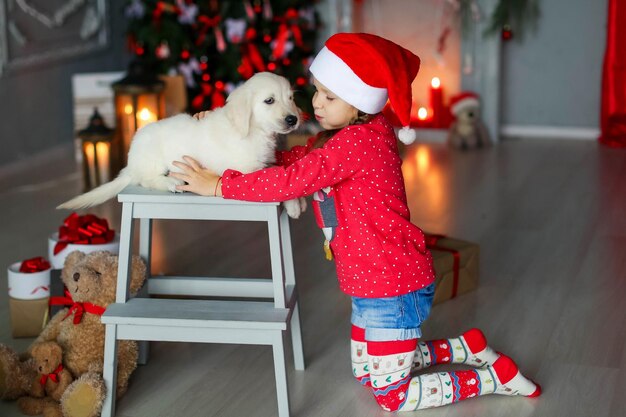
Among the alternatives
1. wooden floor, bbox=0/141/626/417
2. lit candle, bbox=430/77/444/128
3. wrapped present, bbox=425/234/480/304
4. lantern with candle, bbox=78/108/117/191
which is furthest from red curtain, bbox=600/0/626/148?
lantern with candle, bbox=78/108/117/191

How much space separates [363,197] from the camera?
1953 mm

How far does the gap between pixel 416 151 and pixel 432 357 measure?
8.68ft

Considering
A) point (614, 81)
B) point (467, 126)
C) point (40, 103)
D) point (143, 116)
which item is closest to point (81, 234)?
point (143, 116)

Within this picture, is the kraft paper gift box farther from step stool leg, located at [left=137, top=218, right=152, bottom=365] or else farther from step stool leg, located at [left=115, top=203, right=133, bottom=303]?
step stool leg, located at [left=115, top=203, right=133, bottom=303]

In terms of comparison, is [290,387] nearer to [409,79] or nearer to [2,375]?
[2,375]

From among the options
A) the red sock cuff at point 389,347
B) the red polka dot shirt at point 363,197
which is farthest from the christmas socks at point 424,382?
the red polka dot shirt at point 363,197

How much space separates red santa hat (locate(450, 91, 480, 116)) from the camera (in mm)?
4840

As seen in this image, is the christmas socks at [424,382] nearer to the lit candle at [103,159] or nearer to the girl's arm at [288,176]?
the girl's arm at [288,176]

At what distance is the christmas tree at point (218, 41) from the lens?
4602 millimetres

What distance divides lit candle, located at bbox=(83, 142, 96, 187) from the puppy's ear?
218 cm

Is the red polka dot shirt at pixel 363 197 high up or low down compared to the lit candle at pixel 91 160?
up

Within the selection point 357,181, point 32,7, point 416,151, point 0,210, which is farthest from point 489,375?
point 32,7

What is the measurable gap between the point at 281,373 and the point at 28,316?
33.2 inches

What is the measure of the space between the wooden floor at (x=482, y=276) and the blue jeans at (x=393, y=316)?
20 cm
